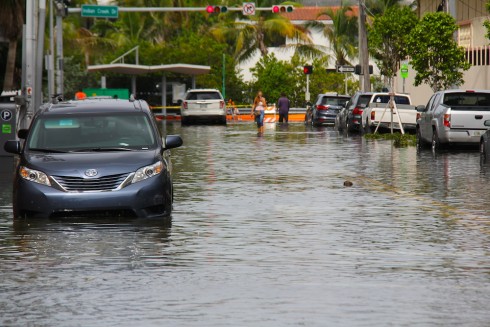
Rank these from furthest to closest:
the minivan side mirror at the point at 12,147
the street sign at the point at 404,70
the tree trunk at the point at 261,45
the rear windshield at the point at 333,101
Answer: the tree trunk at the point at 261,45, the rear windshield at the point at 333,101, the street sign at the point at 404,70, the minivan side mirror at the point at 12,147

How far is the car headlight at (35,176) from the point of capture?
16.0 m

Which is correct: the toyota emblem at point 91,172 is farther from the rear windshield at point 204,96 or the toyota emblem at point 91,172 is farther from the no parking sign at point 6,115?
the rear windshield at point 204,96

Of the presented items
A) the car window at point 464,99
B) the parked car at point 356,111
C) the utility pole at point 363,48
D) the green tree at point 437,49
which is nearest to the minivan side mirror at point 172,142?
the car window at point 464,99

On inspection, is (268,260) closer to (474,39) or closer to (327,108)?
(327,108)

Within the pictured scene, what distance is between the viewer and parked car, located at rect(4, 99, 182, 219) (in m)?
15.9

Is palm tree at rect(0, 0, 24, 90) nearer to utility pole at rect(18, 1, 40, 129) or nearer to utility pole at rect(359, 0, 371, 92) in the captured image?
utility pole at rect(359, 0, 371, 92)

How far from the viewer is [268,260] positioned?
1281 centimetres

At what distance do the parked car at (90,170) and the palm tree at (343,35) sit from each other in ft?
253

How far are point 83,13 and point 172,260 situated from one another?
166ft

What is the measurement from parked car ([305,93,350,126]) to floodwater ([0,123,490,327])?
35.2m

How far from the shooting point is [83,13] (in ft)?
205

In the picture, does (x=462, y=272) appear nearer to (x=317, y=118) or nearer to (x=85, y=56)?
(x=317, y=118)

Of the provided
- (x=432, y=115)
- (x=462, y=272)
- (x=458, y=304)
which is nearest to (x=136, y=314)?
(x=458, y=304)

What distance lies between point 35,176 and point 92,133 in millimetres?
1565
